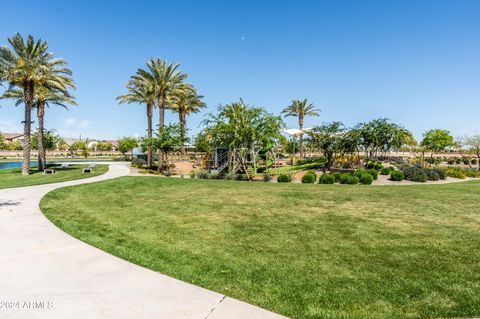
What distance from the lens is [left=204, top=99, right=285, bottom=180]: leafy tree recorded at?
24.2 metres

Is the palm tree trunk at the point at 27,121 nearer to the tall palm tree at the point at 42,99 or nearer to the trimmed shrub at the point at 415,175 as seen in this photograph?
the tall palm tree at the point at 42,99

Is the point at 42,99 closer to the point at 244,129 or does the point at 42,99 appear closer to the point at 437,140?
the point at 244,129

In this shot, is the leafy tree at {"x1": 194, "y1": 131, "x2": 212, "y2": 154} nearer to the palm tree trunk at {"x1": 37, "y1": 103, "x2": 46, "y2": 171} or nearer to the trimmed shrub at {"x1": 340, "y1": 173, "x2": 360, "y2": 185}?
the trimmed shrub at {"x1": 340, "y1": 173, "x2": 360, "y2": 185}

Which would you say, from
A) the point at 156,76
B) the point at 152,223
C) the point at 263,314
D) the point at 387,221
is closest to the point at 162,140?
the point at 156,76

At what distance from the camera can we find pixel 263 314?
3.85 metres

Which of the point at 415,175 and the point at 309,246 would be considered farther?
the point at 415,175

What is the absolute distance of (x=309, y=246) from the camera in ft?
21.9

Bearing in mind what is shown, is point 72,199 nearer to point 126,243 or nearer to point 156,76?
point 126,243

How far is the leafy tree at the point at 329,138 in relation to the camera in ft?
96.5

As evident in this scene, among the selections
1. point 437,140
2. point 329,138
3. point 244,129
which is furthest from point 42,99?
point 437,140

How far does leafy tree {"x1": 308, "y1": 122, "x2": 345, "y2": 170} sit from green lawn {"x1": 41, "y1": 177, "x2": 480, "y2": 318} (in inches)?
660

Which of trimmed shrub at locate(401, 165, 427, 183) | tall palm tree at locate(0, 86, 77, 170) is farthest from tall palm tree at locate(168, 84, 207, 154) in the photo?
trimmed shrub at locate(401, 165, 427, 183)

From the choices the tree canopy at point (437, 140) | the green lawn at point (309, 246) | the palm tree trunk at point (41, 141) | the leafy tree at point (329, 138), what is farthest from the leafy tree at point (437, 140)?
the palm tree trunk at point (41, 141)

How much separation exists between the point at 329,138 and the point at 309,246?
24.0 m
